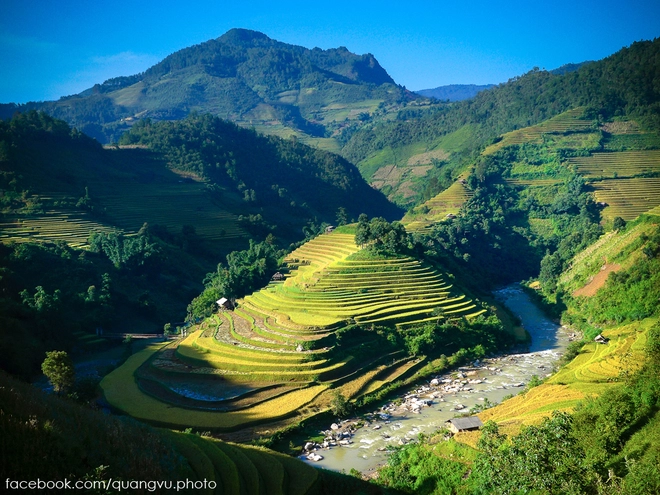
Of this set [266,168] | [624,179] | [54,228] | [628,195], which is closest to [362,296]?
[54,228]

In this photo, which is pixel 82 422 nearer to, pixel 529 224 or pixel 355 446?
pixel 355 446

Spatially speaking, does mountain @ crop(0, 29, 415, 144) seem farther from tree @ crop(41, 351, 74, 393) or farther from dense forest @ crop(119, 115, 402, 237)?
tree @ crop(41, 351, 74, 393)

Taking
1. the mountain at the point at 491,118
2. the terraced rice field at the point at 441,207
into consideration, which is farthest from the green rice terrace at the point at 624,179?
the terraced rice field at the point at 441,207

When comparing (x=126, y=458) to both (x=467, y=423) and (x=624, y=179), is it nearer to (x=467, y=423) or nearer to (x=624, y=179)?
(x=467, y=423)

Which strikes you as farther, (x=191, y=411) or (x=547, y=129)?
(x=547, y=129)

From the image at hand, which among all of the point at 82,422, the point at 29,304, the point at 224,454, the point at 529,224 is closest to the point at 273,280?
the point at 29,304

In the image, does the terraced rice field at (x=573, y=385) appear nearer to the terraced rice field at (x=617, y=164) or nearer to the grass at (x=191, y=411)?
the grass at (x=191, y=411)
